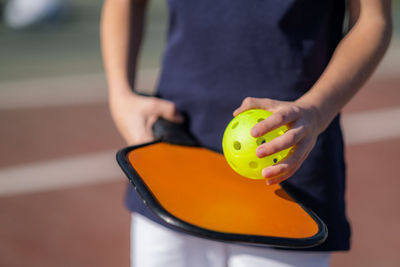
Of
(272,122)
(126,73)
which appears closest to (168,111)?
(126,73)

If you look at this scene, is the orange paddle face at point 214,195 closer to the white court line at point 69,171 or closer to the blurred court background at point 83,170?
the blurred court background at point 83,170

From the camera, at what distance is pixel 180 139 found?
4.64ft

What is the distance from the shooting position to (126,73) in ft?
5.12

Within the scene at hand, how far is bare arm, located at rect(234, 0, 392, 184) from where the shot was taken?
1.01 meters

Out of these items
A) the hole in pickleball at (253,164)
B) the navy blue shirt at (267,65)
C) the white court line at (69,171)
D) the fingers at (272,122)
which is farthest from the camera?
the white court line at (69,171)

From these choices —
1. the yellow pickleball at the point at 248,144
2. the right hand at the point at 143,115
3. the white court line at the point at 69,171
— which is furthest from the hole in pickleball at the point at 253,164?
the white court line at the point at 69,171

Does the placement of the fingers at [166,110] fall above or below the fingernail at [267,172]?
above

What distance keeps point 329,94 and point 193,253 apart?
22.9 inches

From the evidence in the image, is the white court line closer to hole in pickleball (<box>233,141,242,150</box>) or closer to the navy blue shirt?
the navy blue shirt

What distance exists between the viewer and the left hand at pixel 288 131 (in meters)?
1.00

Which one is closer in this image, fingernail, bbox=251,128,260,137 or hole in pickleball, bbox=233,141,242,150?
fingernail, bbox=251,128,260,137

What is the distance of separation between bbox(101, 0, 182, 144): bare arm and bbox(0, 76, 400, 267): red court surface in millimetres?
2018

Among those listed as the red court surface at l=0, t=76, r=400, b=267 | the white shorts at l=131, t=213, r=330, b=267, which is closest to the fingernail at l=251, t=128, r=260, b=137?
the white shorts at l=131, t=213, r=330, b=267

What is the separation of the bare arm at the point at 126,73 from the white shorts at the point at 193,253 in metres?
0.27
